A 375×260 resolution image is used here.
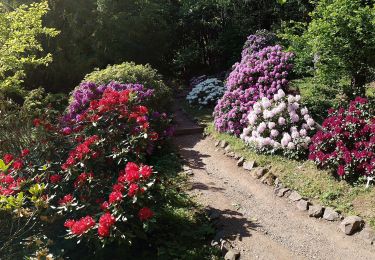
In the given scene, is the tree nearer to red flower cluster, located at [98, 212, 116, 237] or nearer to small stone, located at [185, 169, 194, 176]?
small stone, located at [185, 169, 194, 176]

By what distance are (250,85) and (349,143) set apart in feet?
11.3

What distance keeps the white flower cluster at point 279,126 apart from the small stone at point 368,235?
2172mm

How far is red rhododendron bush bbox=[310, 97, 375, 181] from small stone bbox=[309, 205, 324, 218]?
0.73 metres

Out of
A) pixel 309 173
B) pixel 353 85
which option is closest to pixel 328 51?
pixel 353 85

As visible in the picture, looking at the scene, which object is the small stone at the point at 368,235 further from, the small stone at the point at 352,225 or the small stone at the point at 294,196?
the small stone at the point at 294,196

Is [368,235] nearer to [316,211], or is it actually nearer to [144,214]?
[316,211]

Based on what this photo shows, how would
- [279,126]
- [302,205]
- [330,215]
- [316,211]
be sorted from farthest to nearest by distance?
[279,126], [302,205], [316,211], [330,215]

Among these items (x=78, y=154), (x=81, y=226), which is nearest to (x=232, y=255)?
(x=81, y=226)

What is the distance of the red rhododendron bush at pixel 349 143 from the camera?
5.78 meters

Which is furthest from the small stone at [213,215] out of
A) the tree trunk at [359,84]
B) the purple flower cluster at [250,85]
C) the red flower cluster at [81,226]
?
the tree trunk at [359,84]

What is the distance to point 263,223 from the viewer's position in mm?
5445

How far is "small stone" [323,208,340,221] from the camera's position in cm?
527

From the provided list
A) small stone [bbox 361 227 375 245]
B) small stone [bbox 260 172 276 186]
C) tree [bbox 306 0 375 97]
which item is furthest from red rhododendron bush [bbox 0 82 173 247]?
tree [bbox 306 0 375 97]

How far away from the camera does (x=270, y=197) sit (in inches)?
241
